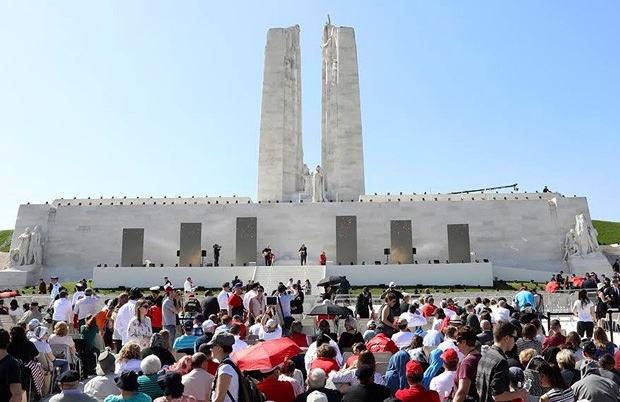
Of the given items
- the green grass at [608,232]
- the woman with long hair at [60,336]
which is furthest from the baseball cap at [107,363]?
the green grass at [608,232]

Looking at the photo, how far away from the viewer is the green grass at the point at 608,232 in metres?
58.8

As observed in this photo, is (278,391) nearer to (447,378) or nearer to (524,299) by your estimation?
(447,378)

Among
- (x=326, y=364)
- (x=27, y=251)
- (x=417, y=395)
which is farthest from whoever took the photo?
(x=27, y=251)

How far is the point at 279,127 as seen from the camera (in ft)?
146

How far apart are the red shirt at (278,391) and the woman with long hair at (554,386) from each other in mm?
2153

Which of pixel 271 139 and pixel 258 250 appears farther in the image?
pixel 271 139

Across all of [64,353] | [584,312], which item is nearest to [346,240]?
[584,312]

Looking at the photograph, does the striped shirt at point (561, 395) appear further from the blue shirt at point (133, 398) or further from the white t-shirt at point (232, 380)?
the blue shirt at point (133, 398)

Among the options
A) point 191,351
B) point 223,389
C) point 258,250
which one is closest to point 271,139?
point 258,250

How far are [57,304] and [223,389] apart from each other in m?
8.75

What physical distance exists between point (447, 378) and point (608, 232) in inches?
2464

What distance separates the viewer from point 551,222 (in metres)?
37.8

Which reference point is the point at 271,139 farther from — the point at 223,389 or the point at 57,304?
→ the point at 223,389

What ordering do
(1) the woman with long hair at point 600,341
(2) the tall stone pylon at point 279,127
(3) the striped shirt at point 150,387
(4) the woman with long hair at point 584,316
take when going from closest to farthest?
(3) the striped shirt at point 150,387
(1) the woman with long hair at point 600,341
(4) the woman with long hair at point 584,316
(2) the tall stone pylon at point 279,127
